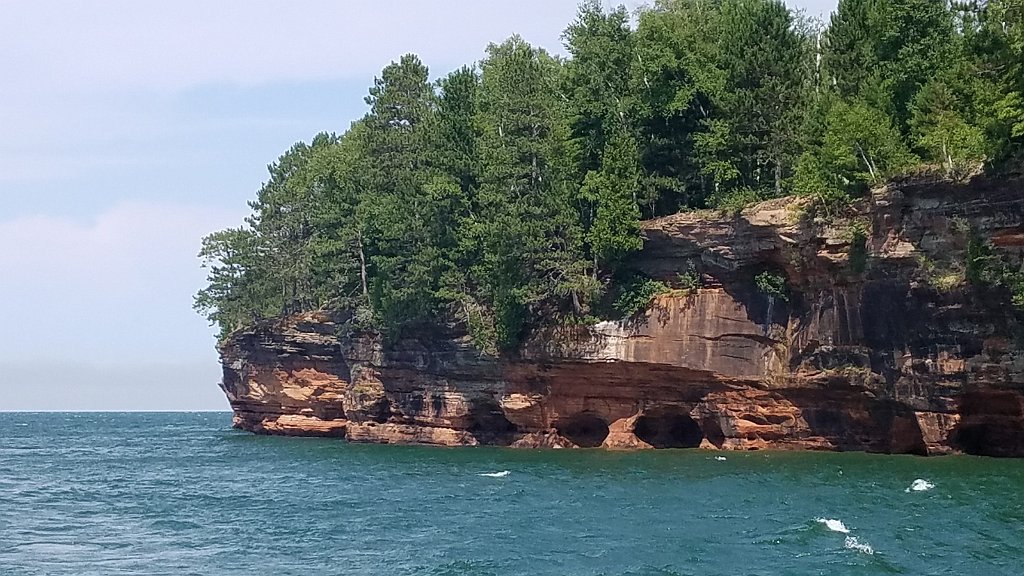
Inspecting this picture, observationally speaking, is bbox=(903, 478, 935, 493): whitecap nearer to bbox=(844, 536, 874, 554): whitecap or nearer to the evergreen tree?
bbox=(844, 536, 874, 554): whitecap

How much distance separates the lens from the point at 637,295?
52.9 metres

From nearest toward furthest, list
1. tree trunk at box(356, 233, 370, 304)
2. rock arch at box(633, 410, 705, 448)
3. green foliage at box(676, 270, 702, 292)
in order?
green foliage at box(676, 270, 702, 292) < rock arch at box(633, 410, 705, 448) < tree trunk at box(356, 233, 370, 304)

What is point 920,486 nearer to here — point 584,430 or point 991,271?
point 991,271

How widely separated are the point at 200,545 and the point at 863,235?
26.5 m

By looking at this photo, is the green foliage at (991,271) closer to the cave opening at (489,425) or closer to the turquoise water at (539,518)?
the turquoise water at (539,518)

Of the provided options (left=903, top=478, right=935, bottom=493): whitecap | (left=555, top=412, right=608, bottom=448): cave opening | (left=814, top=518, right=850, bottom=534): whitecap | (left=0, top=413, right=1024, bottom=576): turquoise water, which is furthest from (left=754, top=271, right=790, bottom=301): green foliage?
(left=814, top=518, right=850, bottom=534): whitecap

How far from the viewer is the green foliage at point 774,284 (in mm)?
48875

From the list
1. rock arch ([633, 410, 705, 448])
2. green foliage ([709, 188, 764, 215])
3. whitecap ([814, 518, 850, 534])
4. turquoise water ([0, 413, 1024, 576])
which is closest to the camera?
turquoise water ([0, 413, 1024, 576])

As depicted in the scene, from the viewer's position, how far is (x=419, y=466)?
167ft

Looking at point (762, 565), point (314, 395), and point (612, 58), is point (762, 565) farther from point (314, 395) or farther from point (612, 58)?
point (314, 395)

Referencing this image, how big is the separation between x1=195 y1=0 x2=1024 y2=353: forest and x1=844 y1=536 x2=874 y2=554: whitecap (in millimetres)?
16039

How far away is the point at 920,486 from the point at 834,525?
7409mm

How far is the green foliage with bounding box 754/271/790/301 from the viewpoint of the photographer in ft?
160

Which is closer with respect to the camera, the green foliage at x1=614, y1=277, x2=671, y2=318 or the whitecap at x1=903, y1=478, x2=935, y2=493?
the whitecap at x1=903, y1=478, x2=935, y2=493
